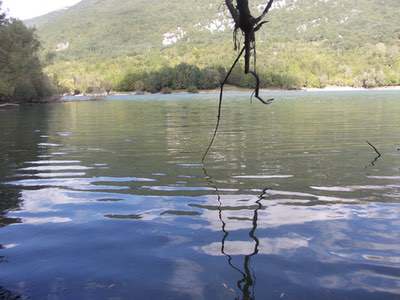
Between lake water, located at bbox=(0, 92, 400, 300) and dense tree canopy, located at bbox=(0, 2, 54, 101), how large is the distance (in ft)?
182

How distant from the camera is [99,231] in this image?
763cm

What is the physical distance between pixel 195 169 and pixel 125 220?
5.39 meters

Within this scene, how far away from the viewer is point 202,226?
25.4 feet

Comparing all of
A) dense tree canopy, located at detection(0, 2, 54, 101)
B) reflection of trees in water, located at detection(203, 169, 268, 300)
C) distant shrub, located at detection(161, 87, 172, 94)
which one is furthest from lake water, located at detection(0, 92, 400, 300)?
distant shrub, located at detection(161, 87, 172, 94)

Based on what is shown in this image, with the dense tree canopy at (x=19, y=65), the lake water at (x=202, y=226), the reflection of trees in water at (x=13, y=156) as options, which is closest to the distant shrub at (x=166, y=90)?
the dense tree canopy at (x=19, y=65)

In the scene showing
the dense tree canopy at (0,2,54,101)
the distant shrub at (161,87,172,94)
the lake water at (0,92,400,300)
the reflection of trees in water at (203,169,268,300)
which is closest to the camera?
the reflection of trees in water at (203,169,268,300)

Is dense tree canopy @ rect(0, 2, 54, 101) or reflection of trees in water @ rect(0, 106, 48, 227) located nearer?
reflection of trees in water @ rect(0, 106, 48, 227)

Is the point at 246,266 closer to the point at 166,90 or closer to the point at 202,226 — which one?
the point at 202,226

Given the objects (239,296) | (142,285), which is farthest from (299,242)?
(142,285)

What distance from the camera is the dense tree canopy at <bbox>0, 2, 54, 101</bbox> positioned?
66.2 metres

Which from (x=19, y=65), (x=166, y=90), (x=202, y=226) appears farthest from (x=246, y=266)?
(x=166, y=90)

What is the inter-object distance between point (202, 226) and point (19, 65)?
67769 mm

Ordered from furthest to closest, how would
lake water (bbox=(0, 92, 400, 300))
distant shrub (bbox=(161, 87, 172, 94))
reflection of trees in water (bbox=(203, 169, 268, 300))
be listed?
distant shrub (bbox=(161, 87, 172, 94)), lake water (bbox=(0, 92, 400, 300)), reflection of trees in water (bbox=(203, 169, 268, 300))

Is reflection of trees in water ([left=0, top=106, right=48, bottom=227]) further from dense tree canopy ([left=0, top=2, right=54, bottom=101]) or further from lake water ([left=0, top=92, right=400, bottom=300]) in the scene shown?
dense tree canopy ([left=0, top=2, right=54, bottom=101])
